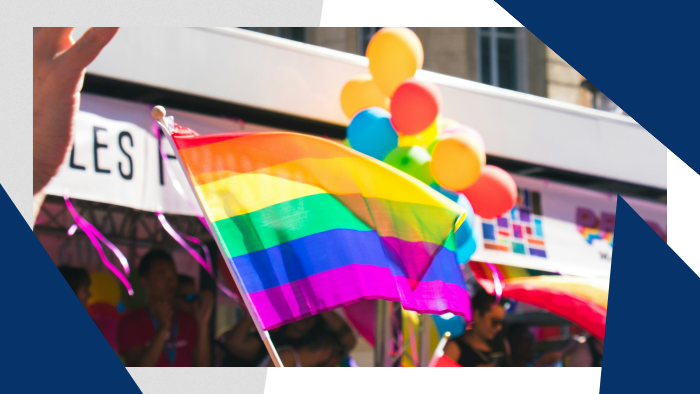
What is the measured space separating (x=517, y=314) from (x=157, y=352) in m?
4.00

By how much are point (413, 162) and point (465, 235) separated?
60 centimetres

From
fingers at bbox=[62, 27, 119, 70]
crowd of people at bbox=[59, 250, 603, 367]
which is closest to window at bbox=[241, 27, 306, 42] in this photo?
crowd of people at bbox=[59, 250, 603, 367]

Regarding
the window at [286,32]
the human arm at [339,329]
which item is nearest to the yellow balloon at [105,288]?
the human arm at [339,329]

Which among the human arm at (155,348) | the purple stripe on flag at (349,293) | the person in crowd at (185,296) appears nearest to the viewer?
the purple stripe on flag at (349,293)

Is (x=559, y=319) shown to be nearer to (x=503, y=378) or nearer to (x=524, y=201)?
(x=524, y=201)

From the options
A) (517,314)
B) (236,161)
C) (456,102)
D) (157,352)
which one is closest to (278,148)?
(236,161)

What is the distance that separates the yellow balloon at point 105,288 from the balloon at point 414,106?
3357 millimetres

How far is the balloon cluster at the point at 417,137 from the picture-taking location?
412 cm

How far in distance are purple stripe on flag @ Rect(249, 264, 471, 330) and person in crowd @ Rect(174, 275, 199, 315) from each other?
221 centimetres

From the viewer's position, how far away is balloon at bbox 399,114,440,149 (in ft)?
14.2

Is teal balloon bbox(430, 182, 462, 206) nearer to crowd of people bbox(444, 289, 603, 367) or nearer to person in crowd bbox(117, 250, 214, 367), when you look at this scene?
crowd of people bbox(444, 289, 603, 367)

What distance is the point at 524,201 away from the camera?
19.5ft

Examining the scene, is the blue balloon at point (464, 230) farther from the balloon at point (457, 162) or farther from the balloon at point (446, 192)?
the balloon at point (457, 162)

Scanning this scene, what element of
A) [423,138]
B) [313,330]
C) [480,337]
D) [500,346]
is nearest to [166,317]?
[313,330]
